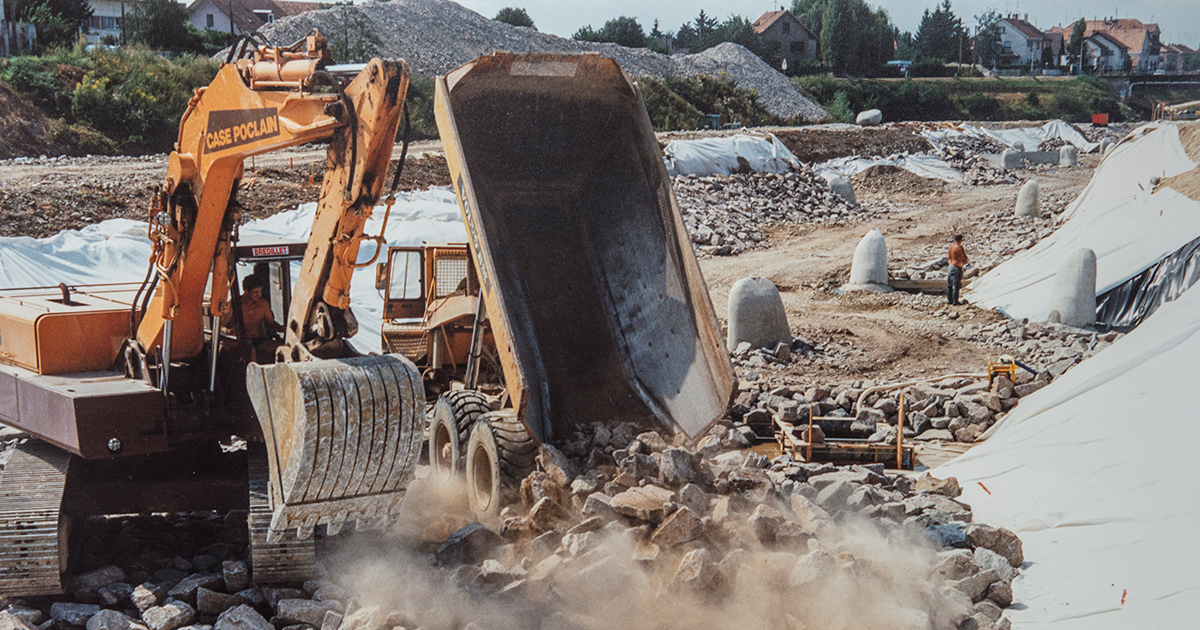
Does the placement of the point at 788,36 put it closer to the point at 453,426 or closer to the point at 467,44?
the point at 467,44

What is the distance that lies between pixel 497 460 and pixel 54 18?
117 feet

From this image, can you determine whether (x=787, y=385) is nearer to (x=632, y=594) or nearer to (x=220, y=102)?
(x=632, y=594)

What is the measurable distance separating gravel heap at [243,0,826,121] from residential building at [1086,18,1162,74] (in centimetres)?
1530

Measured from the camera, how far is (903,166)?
32094mm

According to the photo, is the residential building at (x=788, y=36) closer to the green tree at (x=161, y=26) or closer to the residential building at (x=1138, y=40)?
the residential building at (x=1138, y=40)

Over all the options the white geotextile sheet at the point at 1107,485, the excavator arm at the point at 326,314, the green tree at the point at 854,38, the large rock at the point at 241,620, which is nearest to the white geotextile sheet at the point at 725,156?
the white geotextile sheet at the point at 1107,485

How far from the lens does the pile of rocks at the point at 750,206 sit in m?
20.7

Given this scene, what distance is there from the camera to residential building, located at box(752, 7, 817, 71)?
73938 mm

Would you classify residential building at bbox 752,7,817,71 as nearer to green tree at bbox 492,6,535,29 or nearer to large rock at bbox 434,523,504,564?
green tree at bbox 492,6,535,29

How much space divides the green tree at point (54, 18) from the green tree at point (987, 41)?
62279mm

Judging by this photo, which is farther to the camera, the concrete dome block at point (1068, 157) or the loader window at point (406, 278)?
the concrete dome block at point (1068, 157)

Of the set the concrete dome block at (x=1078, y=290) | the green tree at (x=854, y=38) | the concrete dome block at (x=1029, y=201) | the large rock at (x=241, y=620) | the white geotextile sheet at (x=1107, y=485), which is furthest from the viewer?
the green tree at (x=854, y=38)

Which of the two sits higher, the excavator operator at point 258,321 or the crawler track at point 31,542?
the excavator operator at point 258,321

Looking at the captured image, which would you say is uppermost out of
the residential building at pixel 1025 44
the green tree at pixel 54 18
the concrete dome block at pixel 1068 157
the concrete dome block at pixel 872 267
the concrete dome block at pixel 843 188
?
the residential building at pixel 1025 44
